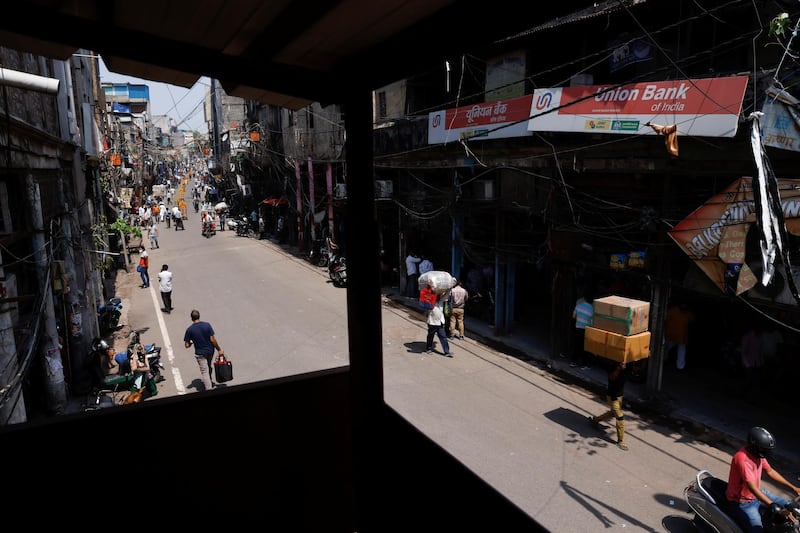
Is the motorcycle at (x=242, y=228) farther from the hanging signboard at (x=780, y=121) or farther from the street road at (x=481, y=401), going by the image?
the hanging signboard at (x=780, y=121)

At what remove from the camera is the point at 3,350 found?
741 centimetres

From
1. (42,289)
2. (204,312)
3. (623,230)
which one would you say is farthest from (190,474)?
(204,312)

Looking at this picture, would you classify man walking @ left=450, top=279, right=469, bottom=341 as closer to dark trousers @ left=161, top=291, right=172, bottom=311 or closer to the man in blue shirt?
the man in blue shirt

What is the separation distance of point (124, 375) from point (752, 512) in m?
10.9

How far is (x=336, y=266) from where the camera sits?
22.1m

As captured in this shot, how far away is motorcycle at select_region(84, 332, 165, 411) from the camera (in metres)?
10.9

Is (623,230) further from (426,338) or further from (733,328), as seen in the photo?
(426,338)

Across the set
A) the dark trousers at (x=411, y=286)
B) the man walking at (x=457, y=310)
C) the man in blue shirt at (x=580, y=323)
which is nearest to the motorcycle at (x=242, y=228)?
the dark trousers at (x=411, y=286)

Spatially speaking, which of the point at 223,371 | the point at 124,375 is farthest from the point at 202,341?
the point at 124,375

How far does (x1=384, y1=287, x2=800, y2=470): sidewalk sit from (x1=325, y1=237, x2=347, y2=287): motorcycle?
30.8 feet

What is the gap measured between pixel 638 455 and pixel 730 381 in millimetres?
4099

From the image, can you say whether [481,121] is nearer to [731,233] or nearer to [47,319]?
[731,233]

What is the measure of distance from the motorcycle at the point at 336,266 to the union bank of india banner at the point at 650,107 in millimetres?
11001

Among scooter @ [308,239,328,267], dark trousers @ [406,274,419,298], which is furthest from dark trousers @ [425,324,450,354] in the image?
scooter @ [308,239,328,267]
